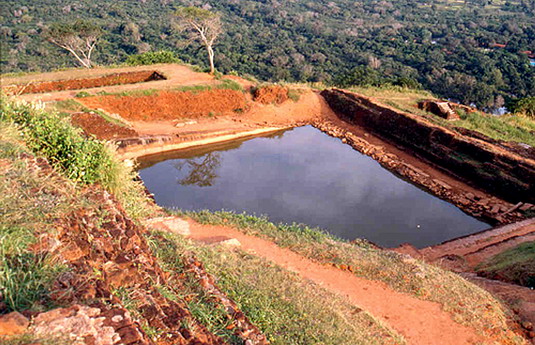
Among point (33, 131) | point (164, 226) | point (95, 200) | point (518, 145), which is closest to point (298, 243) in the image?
point (164, 226)


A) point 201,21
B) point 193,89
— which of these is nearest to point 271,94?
point 193,89

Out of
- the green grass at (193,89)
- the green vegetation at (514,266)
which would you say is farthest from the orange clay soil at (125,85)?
the green vegetation at (514,266)

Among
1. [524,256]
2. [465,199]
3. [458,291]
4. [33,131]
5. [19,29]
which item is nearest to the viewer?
[33,131]

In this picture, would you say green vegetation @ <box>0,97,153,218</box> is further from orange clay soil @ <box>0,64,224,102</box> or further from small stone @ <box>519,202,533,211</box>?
orange clay soil @ <box>0,64,224,102</box>

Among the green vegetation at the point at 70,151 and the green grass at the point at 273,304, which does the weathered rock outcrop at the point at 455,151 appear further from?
the green vegetation at the point at 70,151

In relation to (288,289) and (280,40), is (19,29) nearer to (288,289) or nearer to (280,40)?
(280,40)
